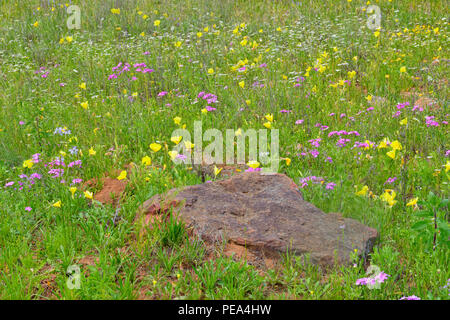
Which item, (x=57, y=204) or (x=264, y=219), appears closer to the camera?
(x=264, y=219)

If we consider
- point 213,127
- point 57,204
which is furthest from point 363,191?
point 57,204

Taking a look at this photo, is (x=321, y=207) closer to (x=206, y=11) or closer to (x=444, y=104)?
(x=444, y=104)

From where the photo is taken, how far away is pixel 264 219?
313 centimetres

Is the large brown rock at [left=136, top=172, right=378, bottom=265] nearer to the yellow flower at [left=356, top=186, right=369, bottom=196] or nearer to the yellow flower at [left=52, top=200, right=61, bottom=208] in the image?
the yellow flower at [left=356, top=186, right=369, bottom=196]

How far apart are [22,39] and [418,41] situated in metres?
7.13

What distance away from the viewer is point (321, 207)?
3471 millimetres

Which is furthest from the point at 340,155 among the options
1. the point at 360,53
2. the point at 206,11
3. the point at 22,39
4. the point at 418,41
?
the point at 22,39

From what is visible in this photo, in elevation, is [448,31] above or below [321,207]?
above

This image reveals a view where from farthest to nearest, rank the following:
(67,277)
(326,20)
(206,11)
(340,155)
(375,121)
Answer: (206,11) < (326,20) < (375,121) < (340,155) < (67,277)

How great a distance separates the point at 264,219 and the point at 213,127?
200 cm

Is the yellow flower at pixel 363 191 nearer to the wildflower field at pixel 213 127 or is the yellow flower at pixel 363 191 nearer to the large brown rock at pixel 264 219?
the wildflower field at pixel 213 127

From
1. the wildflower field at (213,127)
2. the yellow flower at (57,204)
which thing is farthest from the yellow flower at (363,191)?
the yellow flower at (57,204)

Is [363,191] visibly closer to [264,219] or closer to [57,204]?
[264,219]

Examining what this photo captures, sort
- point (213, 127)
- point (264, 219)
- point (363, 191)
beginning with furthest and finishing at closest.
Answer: point (213, 127)
point (363, 191)
point (264, 219)
